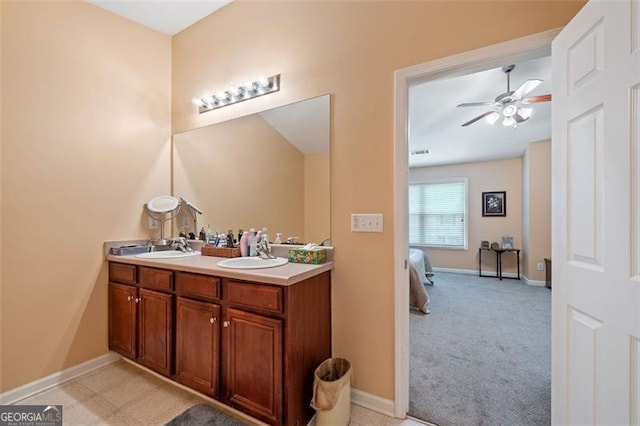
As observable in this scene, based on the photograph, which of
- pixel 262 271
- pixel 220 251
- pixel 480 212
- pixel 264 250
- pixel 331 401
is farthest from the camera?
pixel 480 212

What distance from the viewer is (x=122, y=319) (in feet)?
7.15

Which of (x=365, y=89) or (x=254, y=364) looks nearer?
(x=254, y=364)

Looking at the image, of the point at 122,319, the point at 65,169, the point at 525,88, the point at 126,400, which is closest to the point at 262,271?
the point at 126,400

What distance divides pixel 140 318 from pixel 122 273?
16.4 inches

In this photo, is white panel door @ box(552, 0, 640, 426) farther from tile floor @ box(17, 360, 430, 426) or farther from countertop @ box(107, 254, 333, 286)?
countertop @ box(107, 254, 333, 286)

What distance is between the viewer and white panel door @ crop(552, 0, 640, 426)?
0.92 meters

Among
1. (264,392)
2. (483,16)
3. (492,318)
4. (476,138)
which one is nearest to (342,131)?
(483,16)

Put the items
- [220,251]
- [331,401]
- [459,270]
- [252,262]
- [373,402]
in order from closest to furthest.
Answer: [331,401] < [373,402] < [252,262] < [220,251] < [459,270]

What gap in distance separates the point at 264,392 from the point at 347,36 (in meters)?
2.19

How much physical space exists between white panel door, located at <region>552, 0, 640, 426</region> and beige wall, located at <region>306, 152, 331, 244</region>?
1.21 m

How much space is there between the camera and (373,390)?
1704 mm

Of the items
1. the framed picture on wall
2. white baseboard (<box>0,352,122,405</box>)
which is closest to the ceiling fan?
the framed picture on wall

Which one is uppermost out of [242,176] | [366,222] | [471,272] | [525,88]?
[525,88]

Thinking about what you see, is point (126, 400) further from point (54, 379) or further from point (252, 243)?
point (252, 243)
